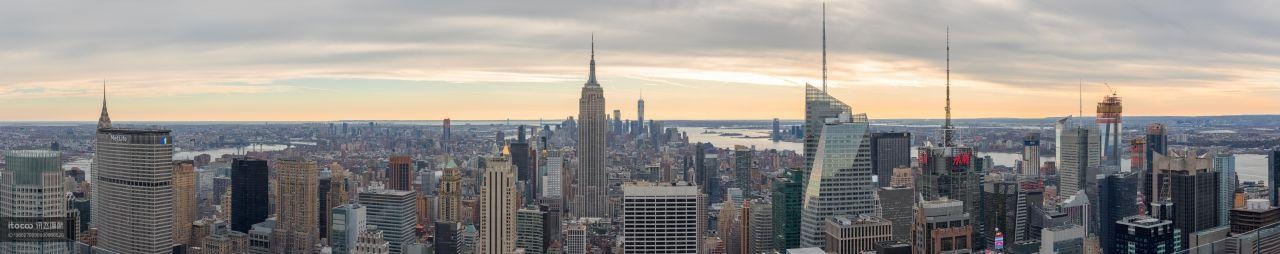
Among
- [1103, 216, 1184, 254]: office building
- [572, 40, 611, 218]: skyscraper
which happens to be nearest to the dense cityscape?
[1103, 216, 1184, 254]: office building

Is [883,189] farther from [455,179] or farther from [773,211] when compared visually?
[455,179]

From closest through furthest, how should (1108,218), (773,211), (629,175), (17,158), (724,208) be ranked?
(17,158) < (1108,218) < (773,211) < (724,208) < (629,175)

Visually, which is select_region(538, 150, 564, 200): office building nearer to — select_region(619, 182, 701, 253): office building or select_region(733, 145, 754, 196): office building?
select_region(733, 145, 754, 196): office building

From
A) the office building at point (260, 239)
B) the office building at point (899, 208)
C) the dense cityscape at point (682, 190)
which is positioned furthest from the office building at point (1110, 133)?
the office building at point (260, 239)

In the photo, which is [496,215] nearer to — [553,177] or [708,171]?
[553,177]

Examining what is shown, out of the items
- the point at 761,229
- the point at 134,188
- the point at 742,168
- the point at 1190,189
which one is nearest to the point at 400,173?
the point at 134,188

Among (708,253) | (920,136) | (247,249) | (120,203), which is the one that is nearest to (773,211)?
(708,253)

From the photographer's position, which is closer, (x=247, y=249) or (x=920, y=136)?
(x=247, y=249)
